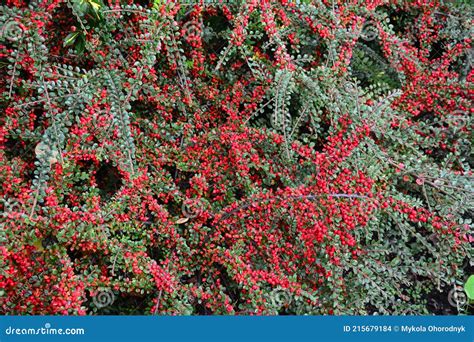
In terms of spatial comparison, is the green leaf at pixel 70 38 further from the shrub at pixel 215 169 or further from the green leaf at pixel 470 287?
the green leaf at pixel 470 287

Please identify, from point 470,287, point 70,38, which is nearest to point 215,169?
point 70,38

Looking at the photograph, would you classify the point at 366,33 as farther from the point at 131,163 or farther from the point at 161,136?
the point at 131,163

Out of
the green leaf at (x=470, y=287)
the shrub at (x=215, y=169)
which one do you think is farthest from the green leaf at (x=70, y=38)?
the green leaf at (x=470, y=287)

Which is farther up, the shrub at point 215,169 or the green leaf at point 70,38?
the green leaf at point 70,38

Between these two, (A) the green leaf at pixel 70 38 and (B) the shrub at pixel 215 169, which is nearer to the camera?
(B) the shrub at pixel 215 169

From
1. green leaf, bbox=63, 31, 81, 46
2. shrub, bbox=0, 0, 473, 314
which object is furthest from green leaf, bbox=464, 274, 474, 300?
green leaf, bbox=63, 31, 81, 46

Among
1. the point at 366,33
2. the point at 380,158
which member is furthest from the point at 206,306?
the point at 366,33

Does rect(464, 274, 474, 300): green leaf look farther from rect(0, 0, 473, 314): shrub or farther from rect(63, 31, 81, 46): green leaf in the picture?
rect(63, 31, 81, 46): green leaf

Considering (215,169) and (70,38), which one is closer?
(70,38)

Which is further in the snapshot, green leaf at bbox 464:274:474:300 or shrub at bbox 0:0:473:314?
green leaf at bbox 464:274:474:300

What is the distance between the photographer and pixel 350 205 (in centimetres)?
213

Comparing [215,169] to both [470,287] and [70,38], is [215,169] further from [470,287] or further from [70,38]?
[470,287]

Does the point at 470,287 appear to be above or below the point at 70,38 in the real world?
below

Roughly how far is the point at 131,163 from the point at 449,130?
1593mm
